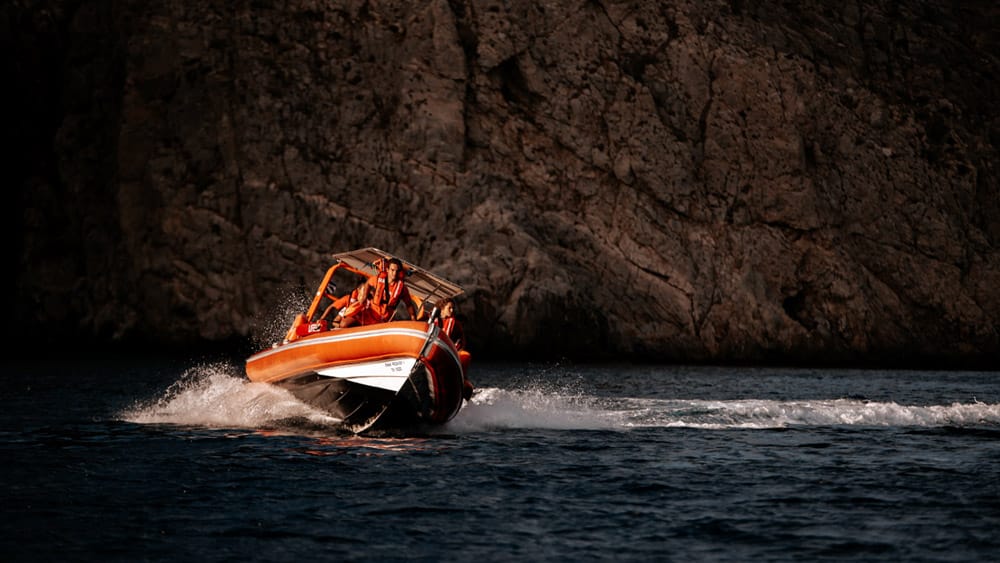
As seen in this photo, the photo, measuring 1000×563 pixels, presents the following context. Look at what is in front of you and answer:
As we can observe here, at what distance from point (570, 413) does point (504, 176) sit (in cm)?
3135

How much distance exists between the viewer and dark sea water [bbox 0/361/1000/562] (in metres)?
9.80

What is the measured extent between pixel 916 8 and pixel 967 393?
39.0 metres

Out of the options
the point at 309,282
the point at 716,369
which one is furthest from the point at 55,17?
the point at 716,369

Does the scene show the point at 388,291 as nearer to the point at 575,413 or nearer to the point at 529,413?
the point at 529,413

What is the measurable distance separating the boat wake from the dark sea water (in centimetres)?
7

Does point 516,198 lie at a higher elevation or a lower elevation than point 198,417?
higher

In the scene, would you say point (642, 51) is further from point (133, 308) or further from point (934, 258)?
point (133, 308)

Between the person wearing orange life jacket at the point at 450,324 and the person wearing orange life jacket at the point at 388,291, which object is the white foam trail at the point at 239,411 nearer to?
the person wearing orange life jacket at the point at 388,291

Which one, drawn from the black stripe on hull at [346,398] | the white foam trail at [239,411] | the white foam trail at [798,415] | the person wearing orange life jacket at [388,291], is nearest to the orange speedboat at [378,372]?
the black stripe on hull at [346,398]

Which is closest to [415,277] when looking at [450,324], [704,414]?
[450,324]

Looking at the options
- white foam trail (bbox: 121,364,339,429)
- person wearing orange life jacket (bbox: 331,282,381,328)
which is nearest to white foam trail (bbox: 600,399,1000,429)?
person wearing orange life jacket (bbox: 331,282,381,328)

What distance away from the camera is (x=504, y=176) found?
5209cm

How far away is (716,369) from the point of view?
44062 mm

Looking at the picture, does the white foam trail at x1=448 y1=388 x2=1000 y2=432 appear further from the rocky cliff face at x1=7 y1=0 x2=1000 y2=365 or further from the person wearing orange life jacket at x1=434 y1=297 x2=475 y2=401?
the rocky cliff face at x1=7 y1=0 x2=1000 y2=365
